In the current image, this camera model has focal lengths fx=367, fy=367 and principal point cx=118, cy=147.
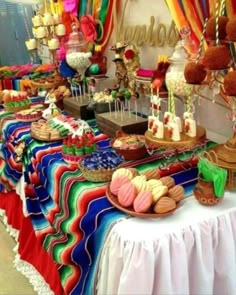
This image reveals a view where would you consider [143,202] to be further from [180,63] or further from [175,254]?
[180,63]

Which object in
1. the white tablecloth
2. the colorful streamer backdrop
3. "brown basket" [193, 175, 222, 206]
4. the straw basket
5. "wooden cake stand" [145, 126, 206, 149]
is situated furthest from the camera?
the straw basket

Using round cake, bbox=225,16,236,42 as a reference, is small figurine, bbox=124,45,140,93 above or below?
below

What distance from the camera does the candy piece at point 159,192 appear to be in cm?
95

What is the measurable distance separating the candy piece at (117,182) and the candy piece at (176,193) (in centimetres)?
12

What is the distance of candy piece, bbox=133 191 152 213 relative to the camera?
935 millimetres

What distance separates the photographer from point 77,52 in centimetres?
188

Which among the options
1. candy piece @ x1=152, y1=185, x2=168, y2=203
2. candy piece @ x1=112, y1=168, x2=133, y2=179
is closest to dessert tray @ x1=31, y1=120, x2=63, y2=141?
candy piece @ x1=112, y1=168, x2=133, y2=179

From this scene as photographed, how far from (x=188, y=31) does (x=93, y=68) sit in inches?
26.2

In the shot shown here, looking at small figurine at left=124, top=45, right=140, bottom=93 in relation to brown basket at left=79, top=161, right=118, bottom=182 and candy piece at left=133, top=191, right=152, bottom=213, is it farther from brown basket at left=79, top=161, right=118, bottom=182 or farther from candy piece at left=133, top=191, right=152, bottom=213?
candy piece at left=133, top=191, right=152, bottom=213

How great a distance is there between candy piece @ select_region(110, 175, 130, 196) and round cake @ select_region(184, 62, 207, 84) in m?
0.33

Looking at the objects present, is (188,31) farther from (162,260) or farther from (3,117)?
(3,117)

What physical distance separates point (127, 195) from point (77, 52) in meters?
1.12

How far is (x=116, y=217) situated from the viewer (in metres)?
0.97

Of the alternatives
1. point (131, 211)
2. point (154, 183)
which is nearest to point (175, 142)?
point (154, 183)
